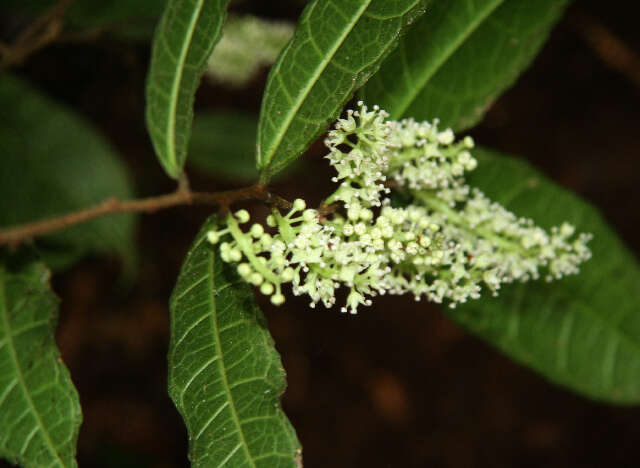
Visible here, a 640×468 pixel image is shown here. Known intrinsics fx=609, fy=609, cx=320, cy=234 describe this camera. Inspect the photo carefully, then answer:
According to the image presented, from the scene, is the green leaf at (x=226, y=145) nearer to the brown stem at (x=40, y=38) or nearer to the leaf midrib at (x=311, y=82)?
the brown stem at (x=40, y=38)

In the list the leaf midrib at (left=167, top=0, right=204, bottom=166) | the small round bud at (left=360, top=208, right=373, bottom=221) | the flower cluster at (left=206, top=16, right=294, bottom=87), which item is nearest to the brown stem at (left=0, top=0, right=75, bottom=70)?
the flower cluster at (left=206, top=16, right=294, bottom=87)

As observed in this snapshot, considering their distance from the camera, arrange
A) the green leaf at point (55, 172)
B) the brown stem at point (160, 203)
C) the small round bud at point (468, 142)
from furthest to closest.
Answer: the green leaf at point (55, 172), the small round bud at point (468, 142), the brown stem at point (160, 203)

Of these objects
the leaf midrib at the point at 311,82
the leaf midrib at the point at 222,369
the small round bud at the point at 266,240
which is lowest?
the leaf midrib at the point at 222,369

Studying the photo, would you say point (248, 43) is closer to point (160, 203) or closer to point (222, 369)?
point (160, 203)

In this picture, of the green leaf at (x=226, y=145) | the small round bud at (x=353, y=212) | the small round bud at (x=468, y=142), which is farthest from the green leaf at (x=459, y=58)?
the green leaf at (x=226, y=145)

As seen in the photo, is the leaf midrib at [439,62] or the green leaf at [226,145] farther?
the green leaf at [226,145]

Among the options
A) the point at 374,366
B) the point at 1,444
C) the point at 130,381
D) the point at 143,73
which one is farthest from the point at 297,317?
the point at 1,444

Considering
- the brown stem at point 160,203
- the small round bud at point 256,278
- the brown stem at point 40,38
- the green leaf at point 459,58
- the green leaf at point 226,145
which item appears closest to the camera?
the small round bud at point 256,278
